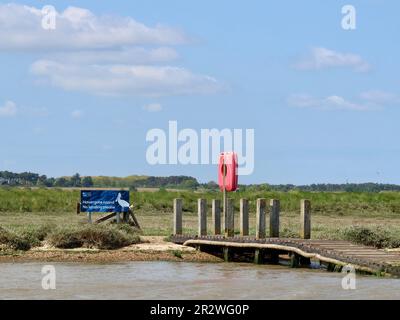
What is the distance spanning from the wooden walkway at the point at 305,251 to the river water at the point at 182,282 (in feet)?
1.40

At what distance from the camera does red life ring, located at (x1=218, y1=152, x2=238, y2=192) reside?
3262cm

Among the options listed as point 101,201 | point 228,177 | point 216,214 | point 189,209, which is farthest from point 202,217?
point 189,209

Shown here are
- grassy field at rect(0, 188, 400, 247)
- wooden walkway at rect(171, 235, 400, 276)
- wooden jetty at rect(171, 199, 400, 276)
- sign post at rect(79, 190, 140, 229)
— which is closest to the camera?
wooden walkway at rect(171, 235, 400, 276)

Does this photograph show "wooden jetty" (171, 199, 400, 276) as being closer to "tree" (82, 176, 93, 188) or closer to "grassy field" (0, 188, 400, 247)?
"grassy field" (0, 188, 400, 247)

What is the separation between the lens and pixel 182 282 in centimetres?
2636

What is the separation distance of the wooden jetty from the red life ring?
0.60 meters

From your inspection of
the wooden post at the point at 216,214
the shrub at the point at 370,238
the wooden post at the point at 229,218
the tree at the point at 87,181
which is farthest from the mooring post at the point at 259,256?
the tree at the point at 87,181

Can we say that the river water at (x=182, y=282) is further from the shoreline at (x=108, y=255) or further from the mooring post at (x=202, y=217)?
the mooring post at (x=202, y=217)

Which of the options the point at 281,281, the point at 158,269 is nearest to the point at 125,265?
the point at 158,269

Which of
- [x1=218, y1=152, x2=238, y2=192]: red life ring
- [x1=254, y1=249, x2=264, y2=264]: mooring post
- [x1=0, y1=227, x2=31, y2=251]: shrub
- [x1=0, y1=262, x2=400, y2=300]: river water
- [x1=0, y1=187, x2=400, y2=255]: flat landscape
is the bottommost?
[x1=0, y1=262, x2=400, y2=300]: river water

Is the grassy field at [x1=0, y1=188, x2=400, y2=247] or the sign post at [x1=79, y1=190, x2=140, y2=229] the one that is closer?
the sign post at [x1=79, y1=190, x2=140, y2=229]

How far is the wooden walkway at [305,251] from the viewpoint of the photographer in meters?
26.8

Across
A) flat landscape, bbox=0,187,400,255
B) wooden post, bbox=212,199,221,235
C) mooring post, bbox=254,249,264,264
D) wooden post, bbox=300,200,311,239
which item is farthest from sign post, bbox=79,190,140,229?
wooden post, bbox=300,200,311,239

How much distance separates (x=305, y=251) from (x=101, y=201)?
9.23m
